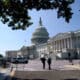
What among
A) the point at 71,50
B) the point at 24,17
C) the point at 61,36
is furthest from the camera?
the point at 61,36

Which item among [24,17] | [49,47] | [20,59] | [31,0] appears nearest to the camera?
[31,0]

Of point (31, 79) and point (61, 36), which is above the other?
point (61, 36)

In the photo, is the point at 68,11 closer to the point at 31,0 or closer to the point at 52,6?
the point at 52,6

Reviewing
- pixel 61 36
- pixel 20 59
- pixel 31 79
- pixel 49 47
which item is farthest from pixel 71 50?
pixel 31 79

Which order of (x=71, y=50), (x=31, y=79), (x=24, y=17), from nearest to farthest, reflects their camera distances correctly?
(x=24, y=17), (x=31, y=79), (x=71, y=50)

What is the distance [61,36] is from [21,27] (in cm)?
13771

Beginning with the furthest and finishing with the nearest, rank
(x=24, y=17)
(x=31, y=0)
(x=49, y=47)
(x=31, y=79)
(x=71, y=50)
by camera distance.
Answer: (x=49, y=47), (x=71, y=50), (x=31, y=79), (x=24, y=17), (x=31, y=0)

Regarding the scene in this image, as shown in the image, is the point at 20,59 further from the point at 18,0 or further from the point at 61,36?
the point at 61,36

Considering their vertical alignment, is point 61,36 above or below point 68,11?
above

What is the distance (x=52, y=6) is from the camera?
15992 millimetres

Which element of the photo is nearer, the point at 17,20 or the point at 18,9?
the point at 18,9

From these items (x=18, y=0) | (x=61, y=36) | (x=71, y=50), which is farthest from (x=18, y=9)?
(x=61, y=36)

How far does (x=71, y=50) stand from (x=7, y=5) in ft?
413

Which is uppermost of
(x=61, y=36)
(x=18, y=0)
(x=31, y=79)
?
(x=61, y=36)
